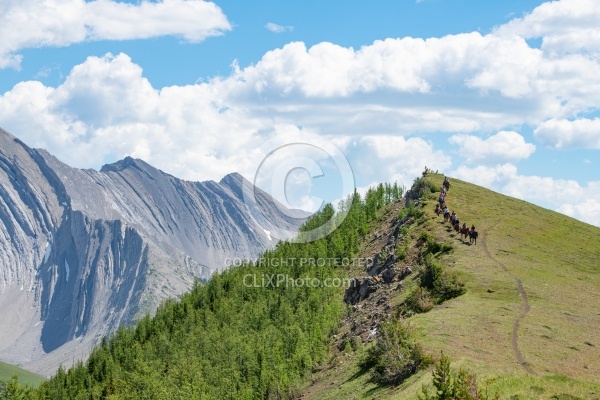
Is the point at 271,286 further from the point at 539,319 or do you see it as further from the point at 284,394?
the point at 539,319

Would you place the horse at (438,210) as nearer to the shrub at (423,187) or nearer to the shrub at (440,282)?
the shrub at (423,187)

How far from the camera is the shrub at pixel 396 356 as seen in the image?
152 ft

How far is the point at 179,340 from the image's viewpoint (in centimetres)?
12512

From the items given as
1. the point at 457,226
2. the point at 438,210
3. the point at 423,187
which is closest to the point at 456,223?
the point at 457,226

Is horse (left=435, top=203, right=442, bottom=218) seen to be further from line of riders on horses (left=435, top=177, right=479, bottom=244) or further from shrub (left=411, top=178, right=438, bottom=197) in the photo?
shrub (left=411, top=178, right=438, bottom=197)

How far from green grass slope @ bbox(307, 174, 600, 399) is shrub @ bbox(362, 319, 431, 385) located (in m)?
1.16

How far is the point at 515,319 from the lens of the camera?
56.9 m

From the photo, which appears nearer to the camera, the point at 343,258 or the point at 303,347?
the point at 303,347

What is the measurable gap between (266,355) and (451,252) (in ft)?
90.7

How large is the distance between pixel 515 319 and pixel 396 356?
47.3 feet

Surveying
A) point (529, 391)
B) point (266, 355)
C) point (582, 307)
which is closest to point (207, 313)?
point (266, 355)

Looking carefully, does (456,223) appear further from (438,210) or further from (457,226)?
(438,210)

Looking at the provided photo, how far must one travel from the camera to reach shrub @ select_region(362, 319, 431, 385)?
46.2 meters

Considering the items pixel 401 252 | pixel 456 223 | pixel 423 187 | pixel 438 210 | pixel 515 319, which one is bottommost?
pixel 515 319
